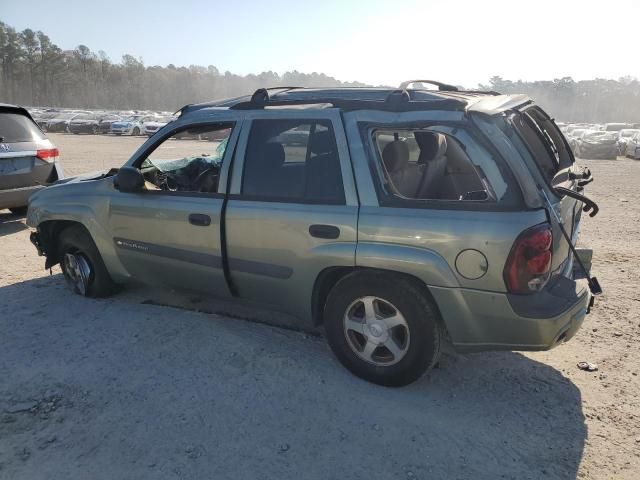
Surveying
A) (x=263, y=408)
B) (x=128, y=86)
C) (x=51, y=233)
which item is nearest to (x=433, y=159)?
(x=263, y=408)

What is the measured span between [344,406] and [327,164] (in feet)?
5.11

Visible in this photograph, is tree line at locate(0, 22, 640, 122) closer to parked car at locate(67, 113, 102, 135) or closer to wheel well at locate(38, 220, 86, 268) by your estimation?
parked car at locate(67, 113, 102, 135)

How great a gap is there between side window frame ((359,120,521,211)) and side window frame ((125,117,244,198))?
103 cm

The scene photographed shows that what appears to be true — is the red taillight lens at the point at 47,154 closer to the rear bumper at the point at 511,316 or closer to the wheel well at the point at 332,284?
the wheel well at the point at 332,284

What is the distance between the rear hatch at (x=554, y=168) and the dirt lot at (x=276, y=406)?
893mm

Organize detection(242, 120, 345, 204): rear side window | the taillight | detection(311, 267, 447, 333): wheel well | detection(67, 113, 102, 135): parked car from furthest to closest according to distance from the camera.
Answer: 1. detection(67, 113, 102, 135): parked car
2. detection(242, 120, 345, 204): rear side window
3. detection(311, 267, 447, 333): wheel well
4. the taillight

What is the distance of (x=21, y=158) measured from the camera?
23.4 feet

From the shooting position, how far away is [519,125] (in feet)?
10.4

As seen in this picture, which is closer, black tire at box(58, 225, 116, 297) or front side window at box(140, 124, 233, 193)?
front side window at box(140, 124, 233, 193)

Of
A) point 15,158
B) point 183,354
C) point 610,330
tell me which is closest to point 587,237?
point 610,330

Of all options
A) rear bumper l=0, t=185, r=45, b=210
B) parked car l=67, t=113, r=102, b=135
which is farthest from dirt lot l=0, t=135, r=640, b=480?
parked car l=67, t=113, r=102, b=135

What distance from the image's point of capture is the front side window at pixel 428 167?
2914 millimetres

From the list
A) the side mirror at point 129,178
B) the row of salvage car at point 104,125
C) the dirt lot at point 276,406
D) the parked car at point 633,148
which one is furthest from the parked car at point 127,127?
the side mirror at point 129,178

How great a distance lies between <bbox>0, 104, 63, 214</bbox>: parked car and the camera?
6.98 m
